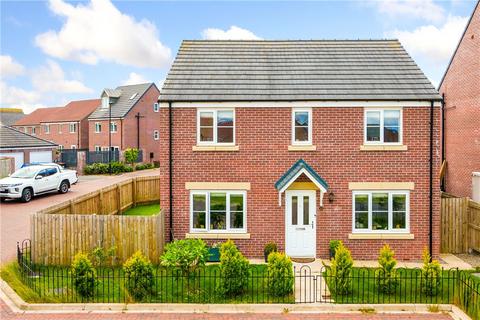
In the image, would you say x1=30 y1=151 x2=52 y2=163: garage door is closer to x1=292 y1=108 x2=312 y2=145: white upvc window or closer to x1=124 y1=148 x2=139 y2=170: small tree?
x1=124 y1=148 x2=139 y2=170: small tree

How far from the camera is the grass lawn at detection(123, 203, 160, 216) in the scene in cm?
2118

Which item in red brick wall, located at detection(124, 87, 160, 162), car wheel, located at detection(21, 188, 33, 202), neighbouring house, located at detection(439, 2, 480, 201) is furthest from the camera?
red brick wall, located at detection(124, 87, 160, 162)

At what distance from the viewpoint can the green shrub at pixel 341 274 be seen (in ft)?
35.4

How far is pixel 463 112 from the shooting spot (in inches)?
878

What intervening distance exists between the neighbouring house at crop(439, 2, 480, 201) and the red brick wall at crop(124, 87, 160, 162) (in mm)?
34444

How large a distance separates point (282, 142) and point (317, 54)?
4957mm

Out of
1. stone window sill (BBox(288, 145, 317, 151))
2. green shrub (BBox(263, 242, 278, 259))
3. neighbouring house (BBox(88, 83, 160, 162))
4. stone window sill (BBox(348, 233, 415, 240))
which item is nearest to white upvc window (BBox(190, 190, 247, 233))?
green shrub (BBox(263, 242, 278, 259))

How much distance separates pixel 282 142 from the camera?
14562 millimetres

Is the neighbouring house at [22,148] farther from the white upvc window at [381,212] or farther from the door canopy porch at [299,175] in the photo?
the white upvc window at [381,212]

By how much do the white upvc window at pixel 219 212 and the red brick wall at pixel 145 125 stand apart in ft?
117

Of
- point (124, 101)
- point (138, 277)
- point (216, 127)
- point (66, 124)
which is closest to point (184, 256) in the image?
point (138, 277)

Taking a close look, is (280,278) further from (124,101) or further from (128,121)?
(124,101)

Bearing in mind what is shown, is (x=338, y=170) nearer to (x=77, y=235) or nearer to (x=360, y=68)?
(x=360, y=68)

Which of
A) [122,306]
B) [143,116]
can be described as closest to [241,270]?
[122,306]
